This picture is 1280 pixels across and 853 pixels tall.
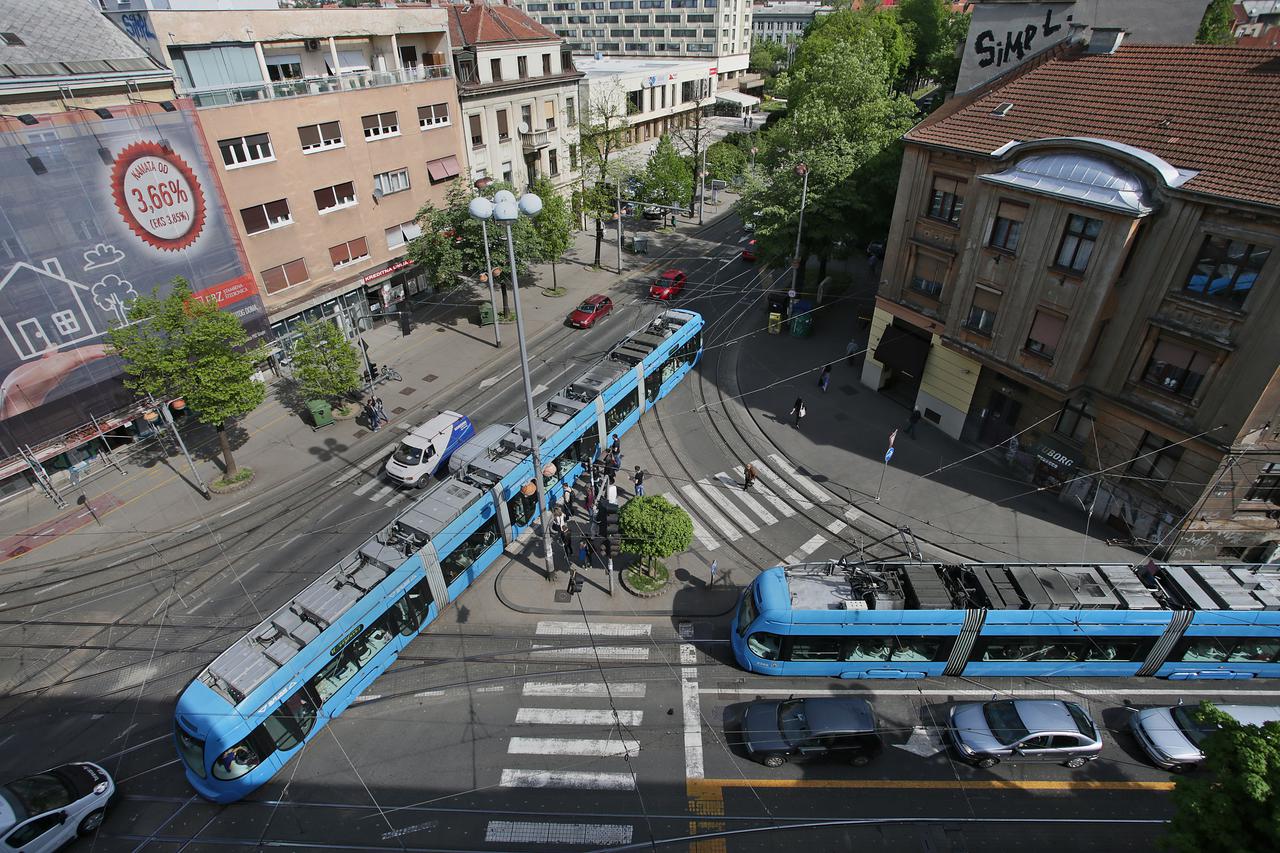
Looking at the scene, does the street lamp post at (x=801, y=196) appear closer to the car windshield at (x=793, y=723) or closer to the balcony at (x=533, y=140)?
the balcony at (x=533, y=140)

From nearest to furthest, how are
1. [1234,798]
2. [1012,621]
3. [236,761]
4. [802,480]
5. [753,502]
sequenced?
[1234,798]
[236,761]
[1012,621]
[753,502]
[802,480]

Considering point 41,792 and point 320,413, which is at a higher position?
point 41,792

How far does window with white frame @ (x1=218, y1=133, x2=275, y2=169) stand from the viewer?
30.1 m

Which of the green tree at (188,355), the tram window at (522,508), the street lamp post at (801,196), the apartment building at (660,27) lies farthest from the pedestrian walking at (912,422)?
the apartment building at (660,27)

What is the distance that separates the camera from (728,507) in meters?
26.1

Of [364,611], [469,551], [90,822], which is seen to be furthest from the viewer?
[469,551]

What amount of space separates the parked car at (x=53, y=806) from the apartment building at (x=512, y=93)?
124 ft

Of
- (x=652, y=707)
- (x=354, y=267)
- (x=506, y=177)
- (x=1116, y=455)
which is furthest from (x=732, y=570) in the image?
(x=506, y=177)

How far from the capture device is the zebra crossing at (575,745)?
15.4 metres

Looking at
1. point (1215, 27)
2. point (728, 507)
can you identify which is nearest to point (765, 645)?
point (728, 507)

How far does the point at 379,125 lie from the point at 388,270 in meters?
7.90

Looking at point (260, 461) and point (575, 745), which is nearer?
point (575, 745)

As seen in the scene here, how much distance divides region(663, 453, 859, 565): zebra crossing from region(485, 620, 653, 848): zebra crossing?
21.9 ft

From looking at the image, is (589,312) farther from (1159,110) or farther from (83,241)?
(1159,110)
